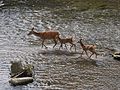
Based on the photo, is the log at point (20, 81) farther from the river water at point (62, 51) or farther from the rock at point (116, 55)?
the rock at point (116, 55)

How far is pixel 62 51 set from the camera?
18219mm

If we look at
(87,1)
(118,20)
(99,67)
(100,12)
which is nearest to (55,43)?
(99,67)

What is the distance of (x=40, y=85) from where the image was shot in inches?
567

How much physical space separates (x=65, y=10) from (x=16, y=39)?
8166mm

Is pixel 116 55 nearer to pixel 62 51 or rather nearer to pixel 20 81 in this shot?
pixel 62 51

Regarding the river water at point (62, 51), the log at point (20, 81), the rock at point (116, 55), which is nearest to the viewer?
the log at point (20, 81)

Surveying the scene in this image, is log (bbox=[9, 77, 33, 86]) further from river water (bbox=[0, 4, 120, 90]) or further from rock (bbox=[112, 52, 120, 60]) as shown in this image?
rock (bbox=[112, 52, 120, 60])

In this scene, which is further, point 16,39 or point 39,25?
point 39,25

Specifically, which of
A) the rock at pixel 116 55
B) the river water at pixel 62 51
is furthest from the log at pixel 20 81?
the rock at pixel 116 55

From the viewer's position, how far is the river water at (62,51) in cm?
1475

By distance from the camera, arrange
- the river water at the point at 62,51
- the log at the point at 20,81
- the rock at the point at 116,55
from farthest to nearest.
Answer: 1. the rock at the point at 116,55
2. the river water at the point at 62,51
3. the log at the point at 20,81

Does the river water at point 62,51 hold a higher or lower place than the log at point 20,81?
higher

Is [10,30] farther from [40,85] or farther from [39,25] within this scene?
[40,85]

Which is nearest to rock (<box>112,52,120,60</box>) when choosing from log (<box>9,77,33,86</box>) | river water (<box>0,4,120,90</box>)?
river water (<box>0,4,120,90</box>)
